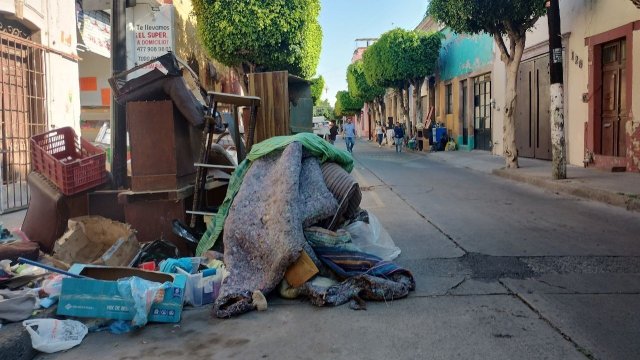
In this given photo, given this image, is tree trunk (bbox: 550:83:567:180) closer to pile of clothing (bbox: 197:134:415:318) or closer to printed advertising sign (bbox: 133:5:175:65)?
printed advertising sign (bbox: 133:5:175:65)

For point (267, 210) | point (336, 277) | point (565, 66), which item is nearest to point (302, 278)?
point (336, 277)

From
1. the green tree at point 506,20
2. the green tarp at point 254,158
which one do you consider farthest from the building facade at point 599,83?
the green tarp at point 254,158

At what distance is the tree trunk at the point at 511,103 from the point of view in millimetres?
14227

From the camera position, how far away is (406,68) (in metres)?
29.0

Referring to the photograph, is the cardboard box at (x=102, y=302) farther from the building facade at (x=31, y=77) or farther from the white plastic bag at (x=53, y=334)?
the building facade at (x=31, y=77)

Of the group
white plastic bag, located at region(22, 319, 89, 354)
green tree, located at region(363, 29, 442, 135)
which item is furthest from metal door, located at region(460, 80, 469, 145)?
white plastic bag, located at region(22, 319, 89, 354)

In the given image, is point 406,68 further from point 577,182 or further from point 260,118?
point 260,118

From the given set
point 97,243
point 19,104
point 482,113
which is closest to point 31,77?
point 19,104

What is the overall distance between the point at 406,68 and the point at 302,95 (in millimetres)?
21127

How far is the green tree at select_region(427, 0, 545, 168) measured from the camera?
13325 mm

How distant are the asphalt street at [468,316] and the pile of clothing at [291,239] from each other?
0.45 ft

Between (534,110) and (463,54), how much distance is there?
920 centimetres

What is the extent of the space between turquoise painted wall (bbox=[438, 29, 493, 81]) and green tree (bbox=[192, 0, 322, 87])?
323 inches

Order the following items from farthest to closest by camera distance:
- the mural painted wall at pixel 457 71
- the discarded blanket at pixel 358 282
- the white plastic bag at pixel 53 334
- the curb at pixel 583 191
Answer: the mural painted wall at pixel 457 71 < the curb at pixel 583 191 < the discarded blanket at pixel 358 282 < the white plastic bag at pixel 53 334
